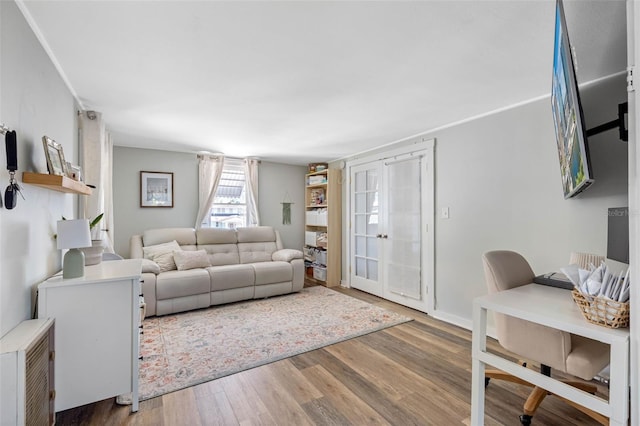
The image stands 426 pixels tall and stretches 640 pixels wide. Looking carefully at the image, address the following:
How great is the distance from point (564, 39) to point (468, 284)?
2469 millimetres

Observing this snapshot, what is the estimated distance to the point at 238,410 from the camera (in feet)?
5.84

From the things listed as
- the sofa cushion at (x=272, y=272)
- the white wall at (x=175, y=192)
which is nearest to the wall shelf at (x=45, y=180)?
the white wall at (x=175, y=192)

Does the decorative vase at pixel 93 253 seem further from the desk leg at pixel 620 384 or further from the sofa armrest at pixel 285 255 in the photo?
the desk leg at pixel 620 384

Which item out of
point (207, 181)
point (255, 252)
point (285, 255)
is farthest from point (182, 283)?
point (207, 181)

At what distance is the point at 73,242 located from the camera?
66.2 inches

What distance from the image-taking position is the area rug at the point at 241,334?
87.0 inches

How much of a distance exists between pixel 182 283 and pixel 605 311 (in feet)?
11.8

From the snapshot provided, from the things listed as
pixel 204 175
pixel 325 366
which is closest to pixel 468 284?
pixel 325 366

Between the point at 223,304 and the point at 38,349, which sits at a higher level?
the point at 38,349

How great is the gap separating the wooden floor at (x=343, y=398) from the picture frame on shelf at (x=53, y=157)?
144 cm

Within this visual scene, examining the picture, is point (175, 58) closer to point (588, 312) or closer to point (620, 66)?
point (588, 312)

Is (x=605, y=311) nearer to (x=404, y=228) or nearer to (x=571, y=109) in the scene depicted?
(x=571, y=109)

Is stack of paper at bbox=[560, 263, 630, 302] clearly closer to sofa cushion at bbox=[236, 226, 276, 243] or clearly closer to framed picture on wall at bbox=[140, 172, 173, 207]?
sofa cushion at bbox=[236, 226, 276, 243]

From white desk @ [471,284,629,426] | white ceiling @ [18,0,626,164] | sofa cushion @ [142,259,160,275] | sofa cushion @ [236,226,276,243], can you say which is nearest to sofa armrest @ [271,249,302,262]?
sofa cushion @ [236,226,276,243]
